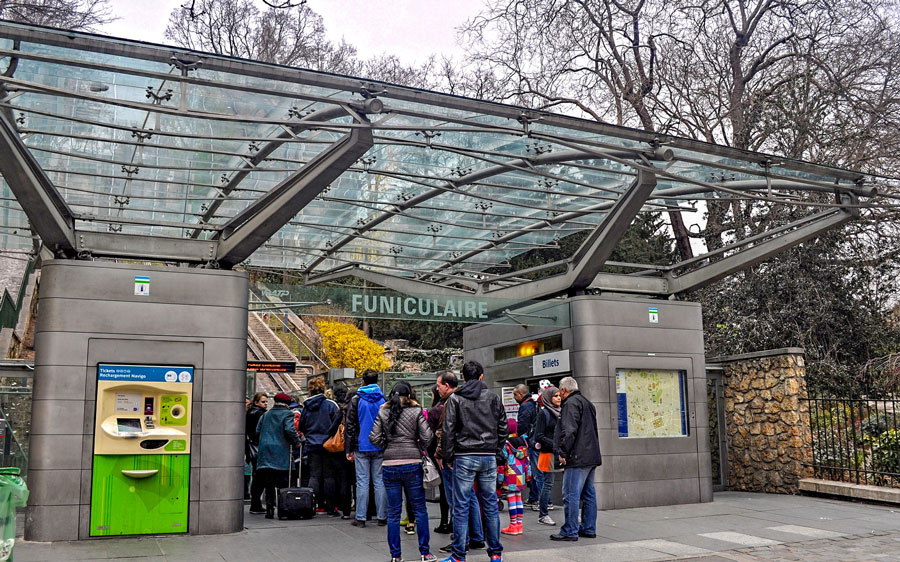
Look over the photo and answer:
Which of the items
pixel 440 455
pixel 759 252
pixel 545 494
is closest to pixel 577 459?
pixel 545 494

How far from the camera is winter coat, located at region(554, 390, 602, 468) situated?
8.89m

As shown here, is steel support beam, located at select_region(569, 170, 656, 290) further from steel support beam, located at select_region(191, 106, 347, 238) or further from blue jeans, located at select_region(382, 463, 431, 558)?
blue jeans, located at select_region(382, 463, 431, 558)

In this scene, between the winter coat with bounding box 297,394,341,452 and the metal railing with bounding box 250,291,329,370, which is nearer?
the winter coat with bounding box 297,394,341,452

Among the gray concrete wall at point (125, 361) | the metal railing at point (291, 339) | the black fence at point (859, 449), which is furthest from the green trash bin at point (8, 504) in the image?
the metal railing at point (291, 339)

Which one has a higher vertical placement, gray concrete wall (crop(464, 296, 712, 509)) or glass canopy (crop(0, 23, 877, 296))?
glass canopy (crop(0, 23, 877, 296))

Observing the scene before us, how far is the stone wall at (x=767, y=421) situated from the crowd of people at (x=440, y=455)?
12.5 ft

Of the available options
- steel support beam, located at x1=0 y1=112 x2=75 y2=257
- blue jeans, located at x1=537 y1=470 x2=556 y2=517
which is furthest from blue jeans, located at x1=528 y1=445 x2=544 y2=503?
steel support beam, located at x1=0 y1=112 x2=75 y2=257

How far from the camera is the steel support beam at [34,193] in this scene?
26.7ft

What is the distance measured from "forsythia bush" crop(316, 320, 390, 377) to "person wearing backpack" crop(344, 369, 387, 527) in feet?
63.8

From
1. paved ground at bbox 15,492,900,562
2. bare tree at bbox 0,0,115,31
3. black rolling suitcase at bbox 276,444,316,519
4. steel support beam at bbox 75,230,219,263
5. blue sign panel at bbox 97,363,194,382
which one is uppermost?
bare tree at bbox 0,0,115,31

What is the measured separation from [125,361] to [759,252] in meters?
8.83

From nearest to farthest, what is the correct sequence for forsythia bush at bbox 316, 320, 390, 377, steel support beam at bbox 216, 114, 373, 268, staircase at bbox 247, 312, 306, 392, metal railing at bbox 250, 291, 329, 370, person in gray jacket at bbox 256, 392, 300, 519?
steel support beam at bbox 216, 114, 373, 268 → person in gray jacket at bbox 256, 392, 300, 519 → staircase at bbox 247, 312, 306, 392 → forsythia bush at bbox 316, 320, 390, 377 → metal railing at bbox 250, 291, 329, 370

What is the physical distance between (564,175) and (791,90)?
11.5m

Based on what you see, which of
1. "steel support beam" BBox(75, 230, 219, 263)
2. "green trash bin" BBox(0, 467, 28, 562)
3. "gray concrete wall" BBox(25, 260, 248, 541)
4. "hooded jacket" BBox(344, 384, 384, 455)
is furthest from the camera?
"steel support beam" BBox(75, 230, 219, 263)
